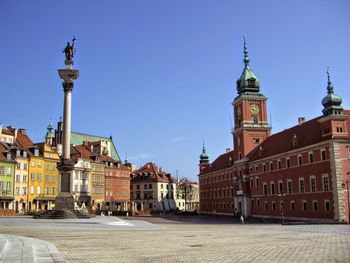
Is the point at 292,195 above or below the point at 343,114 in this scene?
below

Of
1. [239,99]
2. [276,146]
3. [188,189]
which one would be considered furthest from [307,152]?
[188,189]

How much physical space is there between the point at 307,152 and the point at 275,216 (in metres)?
14.4

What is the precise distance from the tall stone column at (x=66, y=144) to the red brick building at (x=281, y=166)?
31809mm

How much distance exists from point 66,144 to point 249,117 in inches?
1872

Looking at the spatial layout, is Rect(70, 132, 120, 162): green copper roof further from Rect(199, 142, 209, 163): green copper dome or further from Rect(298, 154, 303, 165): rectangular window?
Rect(298, 154, 303, 165): rectangular window

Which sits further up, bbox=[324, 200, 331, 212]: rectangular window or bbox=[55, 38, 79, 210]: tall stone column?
bbox=[55, 38, 79, 210]: tall stone column

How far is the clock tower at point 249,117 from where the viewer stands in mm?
81438

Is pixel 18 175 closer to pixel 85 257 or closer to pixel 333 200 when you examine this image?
pixel 333 200

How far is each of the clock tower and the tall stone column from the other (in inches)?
1749

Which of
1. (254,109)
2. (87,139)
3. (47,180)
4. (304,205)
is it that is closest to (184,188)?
(87,139)

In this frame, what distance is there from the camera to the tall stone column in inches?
1622

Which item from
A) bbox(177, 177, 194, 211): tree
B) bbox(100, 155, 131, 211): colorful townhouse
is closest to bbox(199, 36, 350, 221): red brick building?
bbox(100, 155, 131, 211): colorful townhouse

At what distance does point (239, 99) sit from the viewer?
83.7 meters

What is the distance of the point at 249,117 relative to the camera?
82.1m
